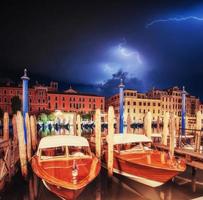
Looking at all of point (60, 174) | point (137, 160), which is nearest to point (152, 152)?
point (137, 160)

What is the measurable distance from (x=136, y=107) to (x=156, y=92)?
8814mm

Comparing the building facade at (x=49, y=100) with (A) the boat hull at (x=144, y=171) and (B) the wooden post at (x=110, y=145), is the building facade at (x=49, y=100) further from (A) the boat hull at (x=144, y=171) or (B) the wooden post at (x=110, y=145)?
(A) the boat hull at (x=144, y=171)

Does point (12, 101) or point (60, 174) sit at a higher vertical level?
point (12, 101)

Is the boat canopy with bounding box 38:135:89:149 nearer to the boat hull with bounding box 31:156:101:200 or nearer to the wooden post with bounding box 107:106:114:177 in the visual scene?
the boat hull with bounding box 31:156:101:200

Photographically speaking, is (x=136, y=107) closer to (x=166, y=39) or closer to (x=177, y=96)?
(x=177, y=96)

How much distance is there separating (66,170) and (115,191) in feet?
8.28

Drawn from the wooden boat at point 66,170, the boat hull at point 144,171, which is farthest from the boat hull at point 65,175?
the boat hull at point 144,171

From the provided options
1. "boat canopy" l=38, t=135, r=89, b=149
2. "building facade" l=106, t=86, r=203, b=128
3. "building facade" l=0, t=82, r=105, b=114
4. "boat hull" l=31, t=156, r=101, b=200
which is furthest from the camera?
"building facade" l=106, t=86, r=203, b=128

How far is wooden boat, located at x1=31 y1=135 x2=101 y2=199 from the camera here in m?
5.76

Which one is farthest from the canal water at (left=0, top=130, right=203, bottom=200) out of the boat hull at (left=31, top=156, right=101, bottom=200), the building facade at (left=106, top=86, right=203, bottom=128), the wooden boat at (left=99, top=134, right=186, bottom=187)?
the building facade at (left=106, top=86, right=203, bottom=128)

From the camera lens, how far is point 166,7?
32.8m

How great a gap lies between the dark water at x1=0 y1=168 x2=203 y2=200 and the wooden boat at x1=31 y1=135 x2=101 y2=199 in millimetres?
1238

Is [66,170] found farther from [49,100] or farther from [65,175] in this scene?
[49,100]

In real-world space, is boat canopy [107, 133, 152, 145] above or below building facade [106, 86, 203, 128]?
below
